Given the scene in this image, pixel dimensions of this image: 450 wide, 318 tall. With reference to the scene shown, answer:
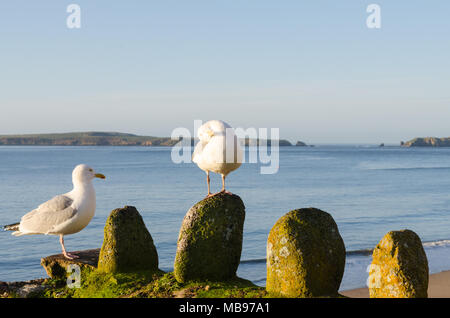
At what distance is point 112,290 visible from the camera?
10.8 meters

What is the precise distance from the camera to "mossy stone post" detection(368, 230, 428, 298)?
8.30 metres

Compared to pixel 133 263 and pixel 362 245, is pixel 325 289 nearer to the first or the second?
pixel 133 263

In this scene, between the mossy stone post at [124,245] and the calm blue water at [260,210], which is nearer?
the mossy stone post at [124,245]

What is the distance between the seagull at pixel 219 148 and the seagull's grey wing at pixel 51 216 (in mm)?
2884

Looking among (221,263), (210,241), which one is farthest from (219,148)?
(221,263)

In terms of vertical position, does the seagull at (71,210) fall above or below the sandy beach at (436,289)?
above

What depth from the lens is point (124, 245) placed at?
1135cm

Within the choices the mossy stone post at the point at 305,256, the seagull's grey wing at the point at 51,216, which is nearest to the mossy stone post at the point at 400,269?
the mossy stone post at the point at 305,256

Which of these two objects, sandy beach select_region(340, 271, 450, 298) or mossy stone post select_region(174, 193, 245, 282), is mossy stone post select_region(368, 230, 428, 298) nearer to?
mossy stone post select_region(174, 193, 245, 282)

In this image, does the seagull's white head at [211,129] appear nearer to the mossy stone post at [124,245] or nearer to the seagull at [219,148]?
the seagull at [219,148]

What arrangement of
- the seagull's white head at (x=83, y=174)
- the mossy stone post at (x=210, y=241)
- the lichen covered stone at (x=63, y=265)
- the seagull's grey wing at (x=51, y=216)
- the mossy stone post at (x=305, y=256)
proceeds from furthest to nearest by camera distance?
the lichen covered stone at (x=63, y=265), the mossy stone post at (x=210, y=241), the seagull's grey wing at (x=51, y=216), the seagull's white head at (x=83, y=174), the mossy stone post at (x=305, y=256)

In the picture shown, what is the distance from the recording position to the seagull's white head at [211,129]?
9.80 m

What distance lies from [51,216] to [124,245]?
5.95 feet
